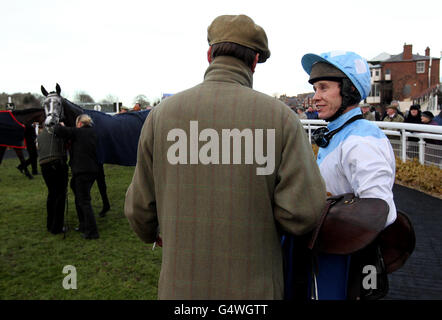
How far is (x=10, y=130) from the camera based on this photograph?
834 centimetres

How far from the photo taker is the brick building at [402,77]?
5512 cm

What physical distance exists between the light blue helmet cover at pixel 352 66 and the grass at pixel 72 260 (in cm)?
279

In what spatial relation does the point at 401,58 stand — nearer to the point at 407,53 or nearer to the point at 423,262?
the point at 407,53

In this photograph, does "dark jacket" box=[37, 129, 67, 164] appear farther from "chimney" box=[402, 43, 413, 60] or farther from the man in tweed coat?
"chimney" box=[402, 43, 413, 60]

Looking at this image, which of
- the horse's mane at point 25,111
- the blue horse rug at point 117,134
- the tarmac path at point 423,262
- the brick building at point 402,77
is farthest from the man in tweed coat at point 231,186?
the brick building at point 402,77

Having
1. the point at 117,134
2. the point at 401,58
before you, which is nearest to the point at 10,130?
the point at 117,134

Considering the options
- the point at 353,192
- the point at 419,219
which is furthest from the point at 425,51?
the point at 353,192

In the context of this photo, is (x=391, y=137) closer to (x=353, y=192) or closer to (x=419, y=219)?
(x=419, y=219)

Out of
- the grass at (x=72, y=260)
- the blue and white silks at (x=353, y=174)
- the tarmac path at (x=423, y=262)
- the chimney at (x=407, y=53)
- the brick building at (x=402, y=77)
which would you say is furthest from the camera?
the chimney at (x=407, y=53)

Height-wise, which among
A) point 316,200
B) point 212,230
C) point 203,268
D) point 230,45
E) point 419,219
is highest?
point 230,45

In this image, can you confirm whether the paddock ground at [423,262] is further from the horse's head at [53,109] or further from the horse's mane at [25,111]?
the horse's mane at [25,111]

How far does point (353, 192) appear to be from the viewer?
1873mm
